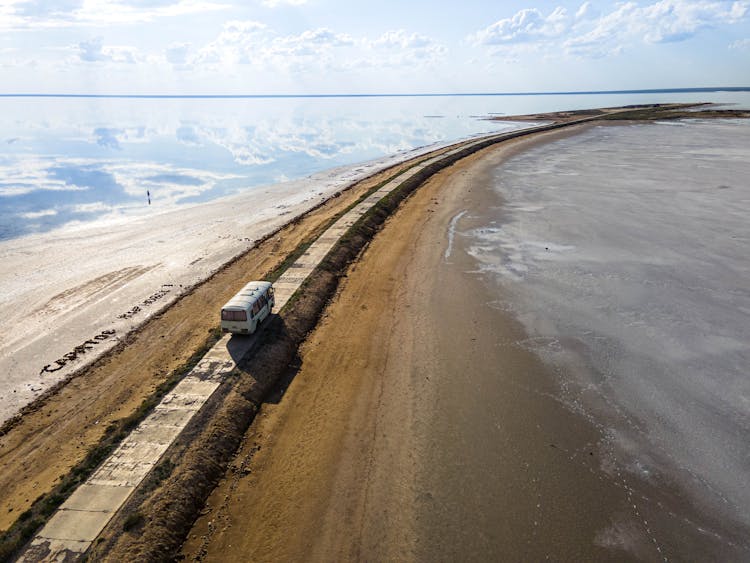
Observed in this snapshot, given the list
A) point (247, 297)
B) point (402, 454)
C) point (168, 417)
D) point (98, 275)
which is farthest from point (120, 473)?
point (98, 275)

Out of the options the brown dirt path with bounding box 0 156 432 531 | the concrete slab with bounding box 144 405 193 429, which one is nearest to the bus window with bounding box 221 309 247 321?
the brown dirt path with bounding box 0 156 432 531

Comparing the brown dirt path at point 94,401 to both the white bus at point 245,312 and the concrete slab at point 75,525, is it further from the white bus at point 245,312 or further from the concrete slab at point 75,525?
the white bus at point 245,312

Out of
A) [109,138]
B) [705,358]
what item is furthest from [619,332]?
[109,138]

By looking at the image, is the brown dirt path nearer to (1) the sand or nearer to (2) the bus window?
(1) the sand

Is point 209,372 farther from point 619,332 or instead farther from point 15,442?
point 619,332

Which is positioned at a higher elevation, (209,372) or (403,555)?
(209,372)

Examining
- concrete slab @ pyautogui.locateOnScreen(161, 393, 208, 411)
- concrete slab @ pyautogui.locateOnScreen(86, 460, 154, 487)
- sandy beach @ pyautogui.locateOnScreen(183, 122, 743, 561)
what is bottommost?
sandy beach @ pyautogui.locateOnScreen(183, 122, 743, 561)

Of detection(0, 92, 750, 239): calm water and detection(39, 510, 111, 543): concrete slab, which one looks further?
detection(0, 92, 750, 239): calm water
